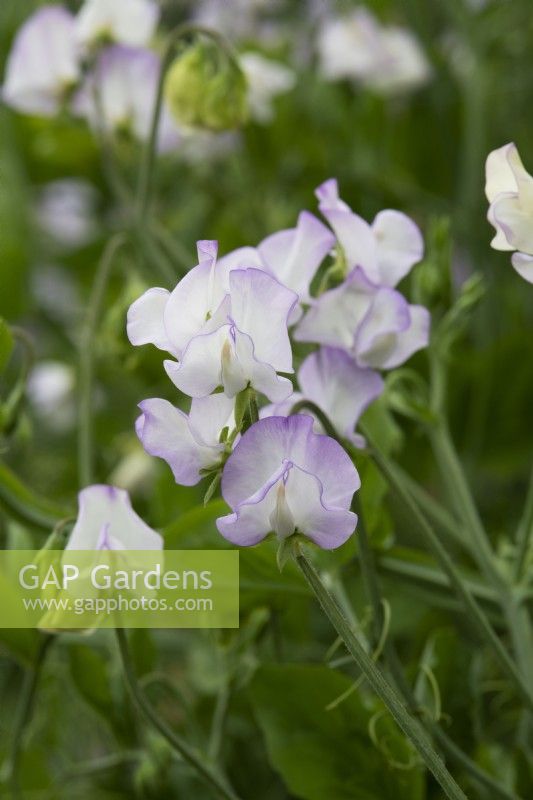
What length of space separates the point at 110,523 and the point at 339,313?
125 millimetres

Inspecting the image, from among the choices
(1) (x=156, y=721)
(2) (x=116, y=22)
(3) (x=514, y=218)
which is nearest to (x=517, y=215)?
(3) (x=514, y=218)

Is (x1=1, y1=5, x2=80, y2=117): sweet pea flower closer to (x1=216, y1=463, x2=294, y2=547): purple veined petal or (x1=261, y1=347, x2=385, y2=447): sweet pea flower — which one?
(x1=261, y1=347, x2=385, y2=447): sweet pea flower

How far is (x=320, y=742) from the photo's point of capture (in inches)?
20.1

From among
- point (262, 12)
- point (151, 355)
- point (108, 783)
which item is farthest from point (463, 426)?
point (262, 12)

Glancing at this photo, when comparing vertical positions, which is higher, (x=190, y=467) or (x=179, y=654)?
(x=190, y=467)

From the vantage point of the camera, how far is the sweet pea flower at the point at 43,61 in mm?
731

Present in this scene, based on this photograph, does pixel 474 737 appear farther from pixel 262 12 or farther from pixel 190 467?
pixel 262 12

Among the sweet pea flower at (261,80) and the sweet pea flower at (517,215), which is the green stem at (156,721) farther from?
the sweet pea flower at (261,80)

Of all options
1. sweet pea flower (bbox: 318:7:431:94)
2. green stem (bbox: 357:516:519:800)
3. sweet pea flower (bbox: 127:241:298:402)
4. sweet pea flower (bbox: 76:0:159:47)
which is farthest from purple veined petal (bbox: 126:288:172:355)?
sweet pea flower (bbox: 318:7:431:94)

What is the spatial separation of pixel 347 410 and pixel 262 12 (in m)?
0.99

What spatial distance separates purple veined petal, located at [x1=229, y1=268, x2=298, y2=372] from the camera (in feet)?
1.18

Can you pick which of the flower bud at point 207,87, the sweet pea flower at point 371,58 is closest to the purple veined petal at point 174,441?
the flower bud at point 207,87

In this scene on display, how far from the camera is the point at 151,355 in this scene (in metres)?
0.75

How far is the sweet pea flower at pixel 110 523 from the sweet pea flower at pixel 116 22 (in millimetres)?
404
